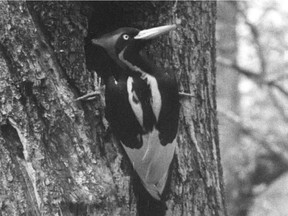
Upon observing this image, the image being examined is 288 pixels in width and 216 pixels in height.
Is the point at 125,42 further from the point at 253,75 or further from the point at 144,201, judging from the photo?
the point at 253,75

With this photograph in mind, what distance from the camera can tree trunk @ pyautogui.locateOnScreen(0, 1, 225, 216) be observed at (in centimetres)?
228

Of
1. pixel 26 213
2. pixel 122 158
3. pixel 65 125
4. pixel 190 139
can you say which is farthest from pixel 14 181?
pixel 190 139

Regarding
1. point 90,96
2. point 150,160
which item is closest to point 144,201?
point 150,160

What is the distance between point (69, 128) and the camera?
236 cm

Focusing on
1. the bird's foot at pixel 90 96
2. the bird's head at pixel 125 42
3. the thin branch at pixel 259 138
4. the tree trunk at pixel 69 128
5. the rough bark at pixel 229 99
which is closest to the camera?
the tree trunk at pixel 69 128

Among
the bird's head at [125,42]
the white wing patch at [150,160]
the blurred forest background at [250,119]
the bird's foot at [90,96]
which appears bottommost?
the blurred forest background at [250,119]

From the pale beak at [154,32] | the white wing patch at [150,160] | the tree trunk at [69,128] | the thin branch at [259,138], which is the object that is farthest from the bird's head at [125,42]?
the thin branch at [259,138]

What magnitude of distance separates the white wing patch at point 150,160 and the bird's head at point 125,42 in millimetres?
363

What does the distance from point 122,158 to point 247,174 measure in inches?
140

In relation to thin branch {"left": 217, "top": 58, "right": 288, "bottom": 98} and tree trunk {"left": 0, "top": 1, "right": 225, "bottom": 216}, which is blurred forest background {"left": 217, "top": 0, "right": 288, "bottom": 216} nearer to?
thin branch {"left": 217, "top": 58, "right": 288, "bottom": 98}

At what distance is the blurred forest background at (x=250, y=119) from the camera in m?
5.81

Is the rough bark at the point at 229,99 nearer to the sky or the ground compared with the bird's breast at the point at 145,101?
nearer to the ground

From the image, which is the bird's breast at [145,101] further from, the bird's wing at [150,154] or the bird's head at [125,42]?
the bird's head at [125,42]

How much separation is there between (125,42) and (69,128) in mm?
486
